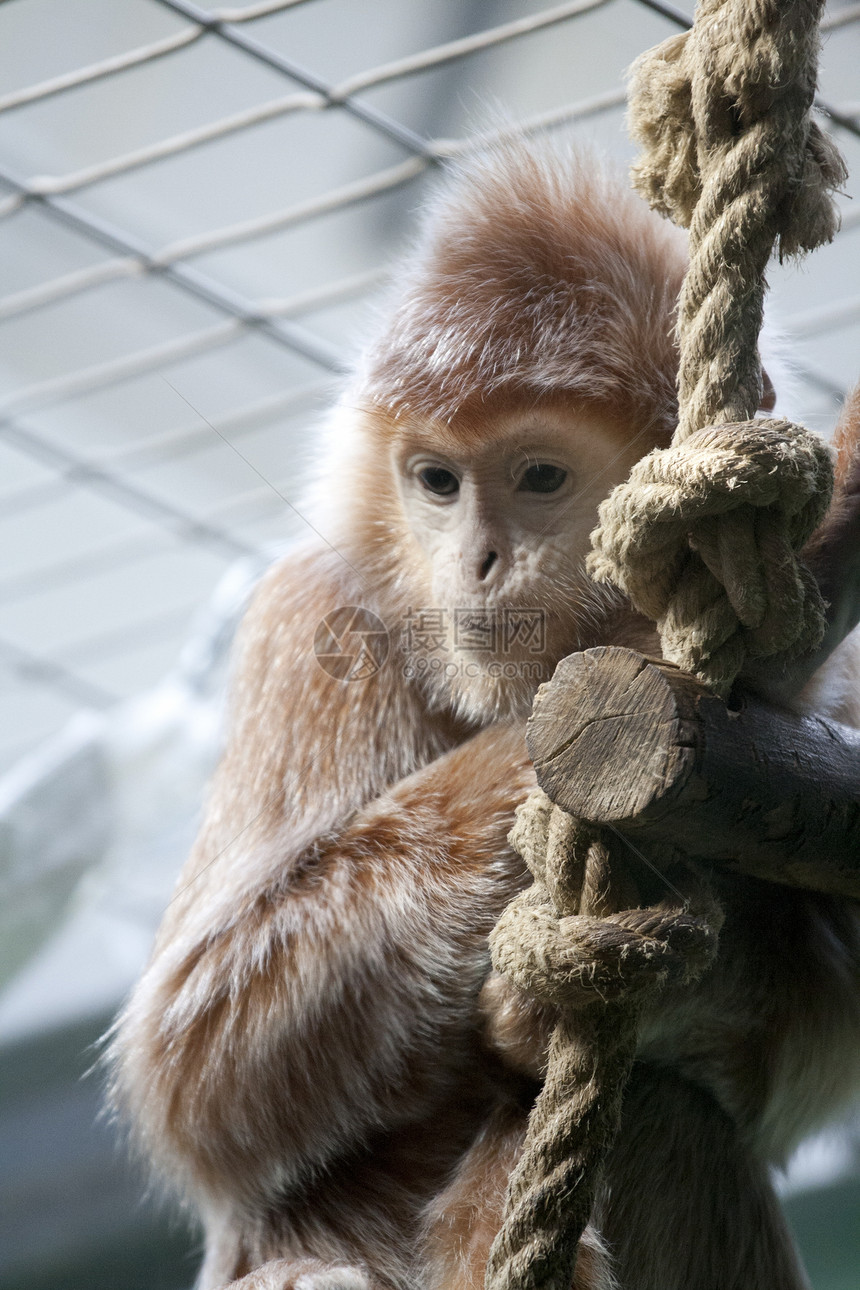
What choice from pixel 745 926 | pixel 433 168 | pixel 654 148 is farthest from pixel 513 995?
pixel 433 168

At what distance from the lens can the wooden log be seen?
877mm

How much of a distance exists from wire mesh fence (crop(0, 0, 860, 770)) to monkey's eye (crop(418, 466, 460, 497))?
115cm

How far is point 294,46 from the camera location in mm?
3250

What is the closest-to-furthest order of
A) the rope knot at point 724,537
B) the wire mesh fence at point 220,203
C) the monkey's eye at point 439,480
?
the rope knot at point 724,537
the monkey's eye at point 439,480
the wire mesh fence at point 220,203

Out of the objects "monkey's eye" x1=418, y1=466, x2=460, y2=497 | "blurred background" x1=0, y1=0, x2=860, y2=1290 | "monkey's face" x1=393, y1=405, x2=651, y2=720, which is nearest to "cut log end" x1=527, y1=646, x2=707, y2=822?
"monkey's face" x1=393, y1=405, x2=651, y2=720

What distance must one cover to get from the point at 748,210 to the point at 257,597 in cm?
102

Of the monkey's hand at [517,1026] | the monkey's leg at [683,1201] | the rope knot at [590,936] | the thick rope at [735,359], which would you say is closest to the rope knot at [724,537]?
the thick rope at [735,359]

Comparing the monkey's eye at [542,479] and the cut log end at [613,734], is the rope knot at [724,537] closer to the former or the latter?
the cut log end at [613,734]

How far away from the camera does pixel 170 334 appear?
3904mm

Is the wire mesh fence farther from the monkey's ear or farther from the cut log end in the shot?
the cut log end

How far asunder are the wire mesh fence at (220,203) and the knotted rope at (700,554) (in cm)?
174

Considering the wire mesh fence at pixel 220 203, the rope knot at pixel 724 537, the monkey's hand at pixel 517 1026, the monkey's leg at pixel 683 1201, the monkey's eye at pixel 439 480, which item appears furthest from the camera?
the wire mesh fence at pixel 220 203

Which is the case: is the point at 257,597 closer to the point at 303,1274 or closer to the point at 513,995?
the point at 513,995

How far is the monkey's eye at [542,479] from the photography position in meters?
1.41
